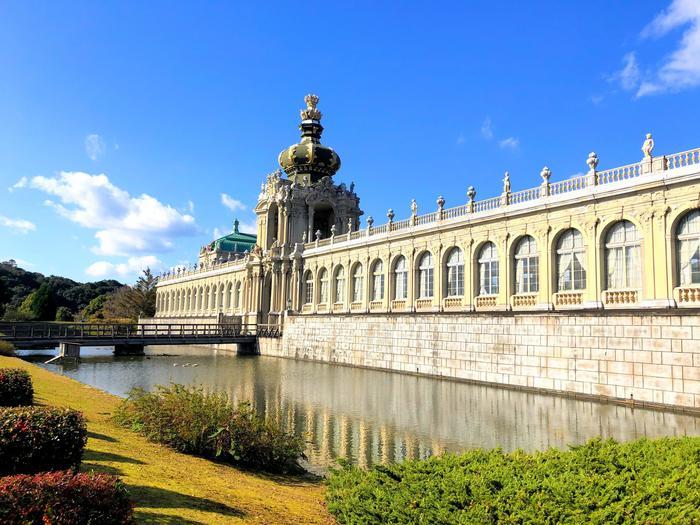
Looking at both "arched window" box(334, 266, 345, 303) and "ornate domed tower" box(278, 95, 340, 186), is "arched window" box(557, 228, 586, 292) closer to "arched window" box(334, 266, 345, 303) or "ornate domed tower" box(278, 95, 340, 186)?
"arched window" box(334, 266, 345, 303)

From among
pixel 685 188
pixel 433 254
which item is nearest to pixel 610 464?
pixel 685 188

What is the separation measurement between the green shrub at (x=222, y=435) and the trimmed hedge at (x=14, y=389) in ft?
9.23

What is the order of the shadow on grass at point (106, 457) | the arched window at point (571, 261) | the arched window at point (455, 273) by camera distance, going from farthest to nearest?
the arched window at point (455, 273) → the arched window at point (571, 261) → the shadow on grass at point (106, 457)

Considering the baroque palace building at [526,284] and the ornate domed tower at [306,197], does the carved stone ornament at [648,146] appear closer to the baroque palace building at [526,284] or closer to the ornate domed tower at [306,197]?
the baroque palace building at [526,284]

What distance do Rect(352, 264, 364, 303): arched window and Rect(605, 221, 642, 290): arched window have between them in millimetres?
21675

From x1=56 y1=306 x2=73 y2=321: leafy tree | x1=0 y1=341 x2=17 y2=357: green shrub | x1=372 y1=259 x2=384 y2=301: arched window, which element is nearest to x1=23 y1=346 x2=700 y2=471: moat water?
x1=0 y1=341 x2=17 y2=357: green shrub

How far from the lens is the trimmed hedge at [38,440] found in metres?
6.90

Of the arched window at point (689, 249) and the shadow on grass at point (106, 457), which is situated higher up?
the arched window at point (689, 249)

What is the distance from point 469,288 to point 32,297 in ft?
266

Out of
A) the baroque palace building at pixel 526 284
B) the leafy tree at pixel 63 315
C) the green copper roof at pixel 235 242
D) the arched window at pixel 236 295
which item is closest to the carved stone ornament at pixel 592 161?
the baroque palace building at pixel 526 284

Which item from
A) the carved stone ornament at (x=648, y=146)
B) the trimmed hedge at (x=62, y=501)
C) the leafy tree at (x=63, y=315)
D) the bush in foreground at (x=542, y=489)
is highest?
the carved stone ornament at (x=648, y=146)

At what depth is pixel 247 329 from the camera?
192 ft

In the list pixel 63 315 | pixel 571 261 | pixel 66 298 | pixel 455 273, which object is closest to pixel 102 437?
pixel 571 261

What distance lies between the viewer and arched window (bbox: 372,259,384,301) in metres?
41.8
